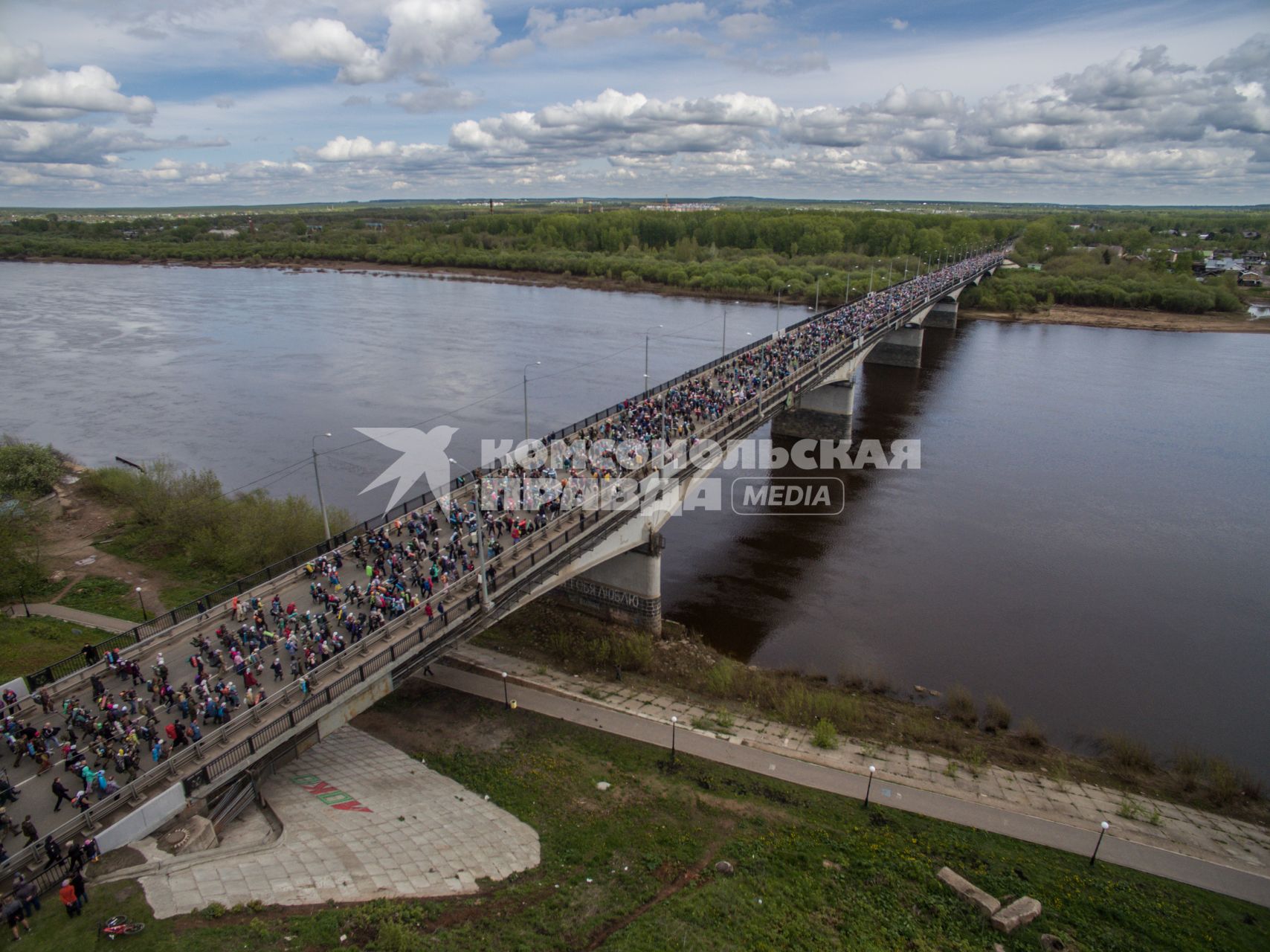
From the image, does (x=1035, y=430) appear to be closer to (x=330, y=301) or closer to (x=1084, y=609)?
(x=1084, y=609)

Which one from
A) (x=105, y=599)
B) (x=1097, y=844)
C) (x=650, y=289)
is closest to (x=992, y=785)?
(x=1097, y=844)

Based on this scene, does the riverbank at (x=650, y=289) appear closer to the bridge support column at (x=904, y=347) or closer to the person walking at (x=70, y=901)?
the bridge support column at (x=904, y=347)

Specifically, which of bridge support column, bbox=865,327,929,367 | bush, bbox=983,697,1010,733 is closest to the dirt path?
bush, bbox=983,697,1010,733

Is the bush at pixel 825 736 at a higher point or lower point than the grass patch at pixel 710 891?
lower

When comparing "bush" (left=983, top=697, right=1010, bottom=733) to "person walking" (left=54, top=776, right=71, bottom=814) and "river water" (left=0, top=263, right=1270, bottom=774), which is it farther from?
"person walking" (left=54, top=776, right=71, bottom=814)

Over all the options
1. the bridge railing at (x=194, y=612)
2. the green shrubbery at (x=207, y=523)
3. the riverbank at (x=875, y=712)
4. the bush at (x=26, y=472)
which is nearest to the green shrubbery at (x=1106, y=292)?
the riverbank at (x=875, y=712)

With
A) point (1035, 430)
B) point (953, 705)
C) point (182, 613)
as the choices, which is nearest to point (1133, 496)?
point (1035, 430)

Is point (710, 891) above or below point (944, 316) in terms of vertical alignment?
below

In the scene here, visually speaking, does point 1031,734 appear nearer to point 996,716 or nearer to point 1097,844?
point 996,716
